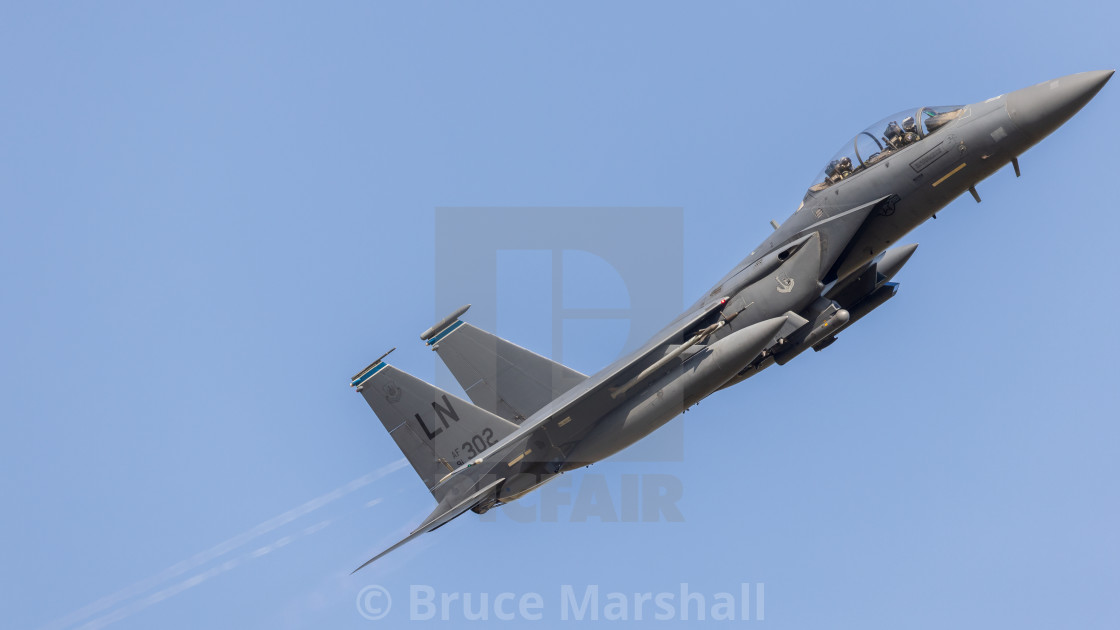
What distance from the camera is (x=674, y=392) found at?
2075 cm

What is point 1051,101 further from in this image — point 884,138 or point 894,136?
point 884,138

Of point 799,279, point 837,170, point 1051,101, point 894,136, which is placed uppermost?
point 894,136

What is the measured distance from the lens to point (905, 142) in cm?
2083

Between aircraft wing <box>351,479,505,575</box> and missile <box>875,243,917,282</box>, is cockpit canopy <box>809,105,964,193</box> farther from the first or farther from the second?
aircraft wing <box>351,479,505,575</box>

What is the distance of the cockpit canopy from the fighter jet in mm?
20

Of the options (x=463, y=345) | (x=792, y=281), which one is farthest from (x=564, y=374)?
(x=792, y=281)

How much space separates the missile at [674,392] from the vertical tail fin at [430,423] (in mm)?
1756

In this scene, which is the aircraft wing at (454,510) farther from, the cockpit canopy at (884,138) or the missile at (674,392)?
the cockpit canopy at (884,138)

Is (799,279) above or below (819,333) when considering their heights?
above

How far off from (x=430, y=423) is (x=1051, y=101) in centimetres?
1175

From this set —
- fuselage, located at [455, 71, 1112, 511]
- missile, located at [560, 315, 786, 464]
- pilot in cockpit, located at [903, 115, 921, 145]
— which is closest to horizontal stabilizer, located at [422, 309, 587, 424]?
fuselage, located at [455, 71, 1112, 511]

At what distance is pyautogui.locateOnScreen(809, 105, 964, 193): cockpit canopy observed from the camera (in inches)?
815

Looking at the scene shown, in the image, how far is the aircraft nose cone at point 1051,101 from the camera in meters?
19.3

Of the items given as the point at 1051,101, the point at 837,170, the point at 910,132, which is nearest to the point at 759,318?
the point at 837,170
